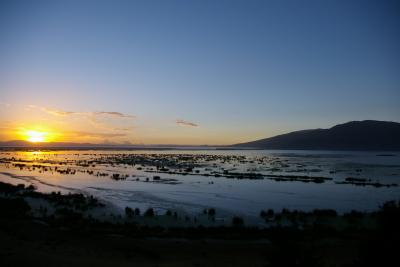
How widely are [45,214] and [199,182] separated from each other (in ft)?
76.7

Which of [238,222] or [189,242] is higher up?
[238,222]

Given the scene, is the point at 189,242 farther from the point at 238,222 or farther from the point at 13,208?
the point at 13,208

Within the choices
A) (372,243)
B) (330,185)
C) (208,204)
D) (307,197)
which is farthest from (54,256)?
(330,185)

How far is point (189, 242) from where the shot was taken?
17.7 metres

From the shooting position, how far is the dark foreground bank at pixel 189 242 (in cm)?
1088

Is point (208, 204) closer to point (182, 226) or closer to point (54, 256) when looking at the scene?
point (182, 226)

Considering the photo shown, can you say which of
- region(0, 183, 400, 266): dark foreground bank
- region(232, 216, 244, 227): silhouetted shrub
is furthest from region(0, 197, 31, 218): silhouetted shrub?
region(232, 216, 244, 227): silhouetted shrub

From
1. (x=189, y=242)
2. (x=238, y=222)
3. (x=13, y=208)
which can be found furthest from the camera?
(x=13, y=208)

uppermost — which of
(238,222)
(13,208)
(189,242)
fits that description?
(13,208)

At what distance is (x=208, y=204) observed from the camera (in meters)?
29.1

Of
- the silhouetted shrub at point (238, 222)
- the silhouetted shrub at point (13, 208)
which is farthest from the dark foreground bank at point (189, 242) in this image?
the silhouetted shrub at point (13, 208)

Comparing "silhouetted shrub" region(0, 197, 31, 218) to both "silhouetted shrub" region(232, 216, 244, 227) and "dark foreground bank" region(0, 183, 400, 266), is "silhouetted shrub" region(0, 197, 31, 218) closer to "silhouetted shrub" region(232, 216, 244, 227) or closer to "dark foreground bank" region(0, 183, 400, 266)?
"dark foreground bank" region(0, 183, 400, 266)

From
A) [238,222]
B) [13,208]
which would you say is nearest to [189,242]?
[238,222]

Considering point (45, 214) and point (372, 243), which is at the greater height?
point (372, 243)
